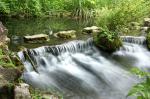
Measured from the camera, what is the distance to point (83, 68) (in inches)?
444

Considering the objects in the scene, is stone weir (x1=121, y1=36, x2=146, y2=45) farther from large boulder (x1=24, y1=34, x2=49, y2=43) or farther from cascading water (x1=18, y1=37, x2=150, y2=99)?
large boulder (x1=24, y1=34, x2=49, y2=43)

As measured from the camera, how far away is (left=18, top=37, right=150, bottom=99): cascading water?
907cm

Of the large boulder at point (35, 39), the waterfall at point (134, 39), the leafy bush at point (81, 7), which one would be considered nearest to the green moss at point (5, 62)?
the large boulder at point (35, 39)

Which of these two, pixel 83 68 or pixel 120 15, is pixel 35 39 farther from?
pixel 120 15

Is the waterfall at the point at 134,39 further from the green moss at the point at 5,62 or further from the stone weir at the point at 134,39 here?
the green moss at the point at 5,62

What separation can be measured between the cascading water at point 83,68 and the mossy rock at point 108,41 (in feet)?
0.81

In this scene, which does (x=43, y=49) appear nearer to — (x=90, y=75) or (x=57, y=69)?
(x=57, y=69)

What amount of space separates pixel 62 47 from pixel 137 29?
6625 mm

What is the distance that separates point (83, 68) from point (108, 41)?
7.46 ft

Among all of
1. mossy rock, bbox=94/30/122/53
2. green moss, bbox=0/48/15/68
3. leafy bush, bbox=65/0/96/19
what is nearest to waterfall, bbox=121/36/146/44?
mossy rock, bbox=94/30/122/53

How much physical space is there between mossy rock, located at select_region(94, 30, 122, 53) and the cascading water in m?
0.25

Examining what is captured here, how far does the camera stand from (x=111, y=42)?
512 inches

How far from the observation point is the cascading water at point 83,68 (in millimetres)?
9070

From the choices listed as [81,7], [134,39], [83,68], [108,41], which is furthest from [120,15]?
[81,7]
